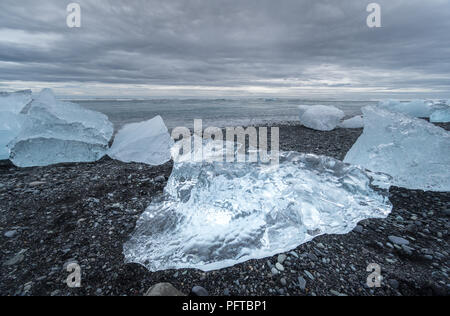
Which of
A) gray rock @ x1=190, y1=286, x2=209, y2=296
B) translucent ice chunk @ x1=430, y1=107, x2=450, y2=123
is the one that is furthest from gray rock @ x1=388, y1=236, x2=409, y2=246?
translucent ice chunk @ x1=430, y1=107, x2=450, y2=123

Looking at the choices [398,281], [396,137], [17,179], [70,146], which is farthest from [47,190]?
[396,137]

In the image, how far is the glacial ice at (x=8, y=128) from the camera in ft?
14.3

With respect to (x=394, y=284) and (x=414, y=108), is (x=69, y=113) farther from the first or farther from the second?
(x=414, y=108)

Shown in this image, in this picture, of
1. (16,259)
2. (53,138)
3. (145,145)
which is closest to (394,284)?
(16,259)

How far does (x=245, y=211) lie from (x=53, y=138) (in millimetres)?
4423

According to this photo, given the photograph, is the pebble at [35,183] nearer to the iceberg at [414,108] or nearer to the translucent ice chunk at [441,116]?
the iceberg at [414,108]

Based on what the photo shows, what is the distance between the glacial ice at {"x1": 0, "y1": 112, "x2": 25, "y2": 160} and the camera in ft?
14.3

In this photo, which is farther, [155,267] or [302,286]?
[155,267]

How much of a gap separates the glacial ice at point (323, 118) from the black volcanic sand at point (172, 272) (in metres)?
5.20

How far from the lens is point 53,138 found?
4.45 metres

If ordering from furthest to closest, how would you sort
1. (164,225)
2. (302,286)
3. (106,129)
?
(106,129)
(164,225)
(302,286)

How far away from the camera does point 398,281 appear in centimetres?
171

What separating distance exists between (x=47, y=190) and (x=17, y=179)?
103 cm
